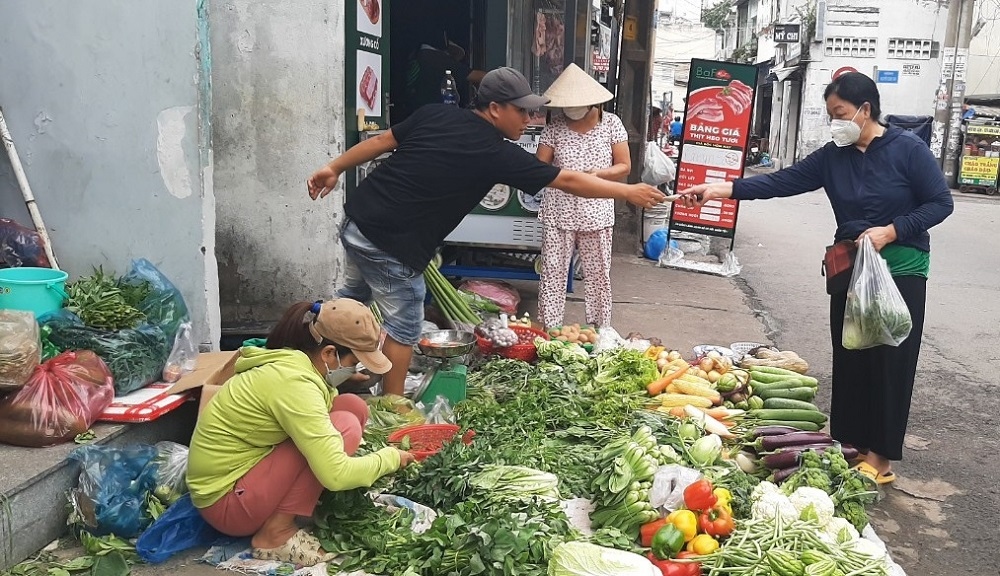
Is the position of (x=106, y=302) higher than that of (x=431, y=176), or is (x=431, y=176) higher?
(x=431, y=176)

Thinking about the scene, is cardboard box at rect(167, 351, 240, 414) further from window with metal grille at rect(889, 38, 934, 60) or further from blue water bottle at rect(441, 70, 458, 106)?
window with metal grille at rect(889, 38, 934, 60)

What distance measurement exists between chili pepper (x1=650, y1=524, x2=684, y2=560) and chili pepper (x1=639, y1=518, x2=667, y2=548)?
0.14 meters

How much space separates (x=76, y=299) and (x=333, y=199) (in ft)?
6.21

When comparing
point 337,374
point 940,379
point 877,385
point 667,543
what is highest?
point 337,374

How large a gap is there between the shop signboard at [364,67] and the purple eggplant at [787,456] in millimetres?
3540

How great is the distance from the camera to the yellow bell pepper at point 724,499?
12.0 ft

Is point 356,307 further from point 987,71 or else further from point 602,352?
point 987,71

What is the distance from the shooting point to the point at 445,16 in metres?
10.5

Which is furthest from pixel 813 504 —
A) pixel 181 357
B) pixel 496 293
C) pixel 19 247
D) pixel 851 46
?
pixel 851 46

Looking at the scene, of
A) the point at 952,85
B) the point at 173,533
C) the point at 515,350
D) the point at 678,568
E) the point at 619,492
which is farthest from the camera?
the point at 952,85

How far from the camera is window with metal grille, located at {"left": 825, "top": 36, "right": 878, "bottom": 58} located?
95.6 ft

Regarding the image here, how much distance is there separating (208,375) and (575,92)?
3.50 m

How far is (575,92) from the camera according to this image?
6559 millimetres

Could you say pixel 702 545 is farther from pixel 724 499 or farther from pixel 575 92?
pixel 575 92
